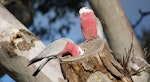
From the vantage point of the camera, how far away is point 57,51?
2.04 ft

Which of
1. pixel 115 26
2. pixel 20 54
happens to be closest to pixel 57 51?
pixel 20 54

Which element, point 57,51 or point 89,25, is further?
point 89,25

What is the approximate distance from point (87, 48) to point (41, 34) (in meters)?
2.71

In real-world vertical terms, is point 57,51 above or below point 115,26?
above

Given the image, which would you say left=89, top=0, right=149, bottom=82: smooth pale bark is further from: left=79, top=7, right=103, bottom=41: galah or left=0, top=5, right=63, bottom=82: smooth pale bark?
left=0, top=5, right=63, bottom=82: smooth pale bark

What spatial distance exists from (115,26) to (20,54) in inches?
19.8

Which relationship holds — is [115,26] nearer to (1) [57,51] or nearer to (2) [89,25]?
(2) [89,25]

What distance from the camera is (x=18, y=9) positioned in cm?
166

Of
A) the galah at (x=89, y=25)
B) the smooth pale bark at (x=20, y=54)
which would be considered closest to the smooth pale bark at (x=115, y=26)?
the galah at (x=89, y=25)

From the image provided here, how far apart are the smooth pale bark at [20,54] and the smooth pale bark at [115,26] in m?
0.45

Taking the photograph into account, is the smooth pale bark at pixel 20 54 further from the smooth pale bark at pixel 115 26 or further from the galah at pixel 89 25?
the smooth pale bark at pixel 115 26

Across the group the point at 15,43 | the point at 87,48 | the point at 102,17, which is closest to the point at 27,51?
the point at 15,43

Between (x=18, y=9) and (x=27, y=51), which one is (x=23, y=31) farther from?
(x=18, y=9)

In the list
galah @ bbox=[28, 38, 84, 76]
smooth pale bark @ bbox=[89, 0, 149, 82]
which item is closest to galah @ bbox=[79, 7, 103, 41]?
galah @ bbox=[28, 38, 84, 76]
